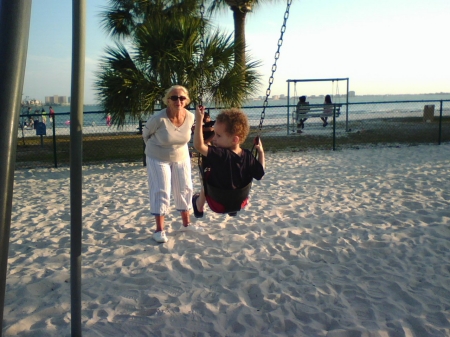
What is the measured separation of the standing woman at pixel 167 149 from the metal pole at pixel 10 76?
221cm

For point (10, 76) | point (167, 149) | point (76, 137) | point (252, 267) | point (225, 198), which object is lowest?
point (252, 267)

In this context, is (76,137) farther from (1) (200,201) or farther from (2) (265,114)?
(2) (265,114)

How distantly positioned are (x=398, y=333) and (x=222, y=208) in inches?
61.4

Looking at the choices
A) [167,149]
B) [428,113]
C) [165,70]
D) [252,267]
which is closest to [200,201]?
[167,149]

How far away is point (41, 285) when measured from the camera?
137 inches

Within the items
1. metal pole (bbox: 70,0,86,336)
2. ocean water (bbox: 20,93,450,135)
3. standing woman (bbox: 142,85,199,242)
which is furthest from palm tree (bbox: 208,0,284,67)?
metal pole (bbox: 70,0,86,336)

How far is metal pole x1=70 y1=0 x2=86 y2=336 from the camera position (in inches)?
90.6

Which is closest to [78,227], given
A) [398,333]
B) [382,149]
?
[398,333]

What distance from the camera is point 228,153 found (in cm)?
335

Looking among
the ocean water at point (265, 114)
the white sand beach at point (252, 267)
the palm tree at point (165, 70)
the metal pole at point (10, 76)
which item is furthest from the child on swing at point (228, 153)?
the palm tree at point (165, 70)

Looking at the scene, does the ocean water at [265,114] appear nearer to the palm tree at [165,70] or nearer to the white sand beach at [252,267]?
the palm tree at [165,70]

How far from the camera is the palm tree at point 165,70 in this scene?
9633mm

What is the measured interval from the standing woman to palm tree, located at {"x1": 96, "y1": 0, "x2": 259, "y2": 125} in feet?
17.4

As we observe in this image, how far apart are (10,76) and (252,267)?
2.54 m
